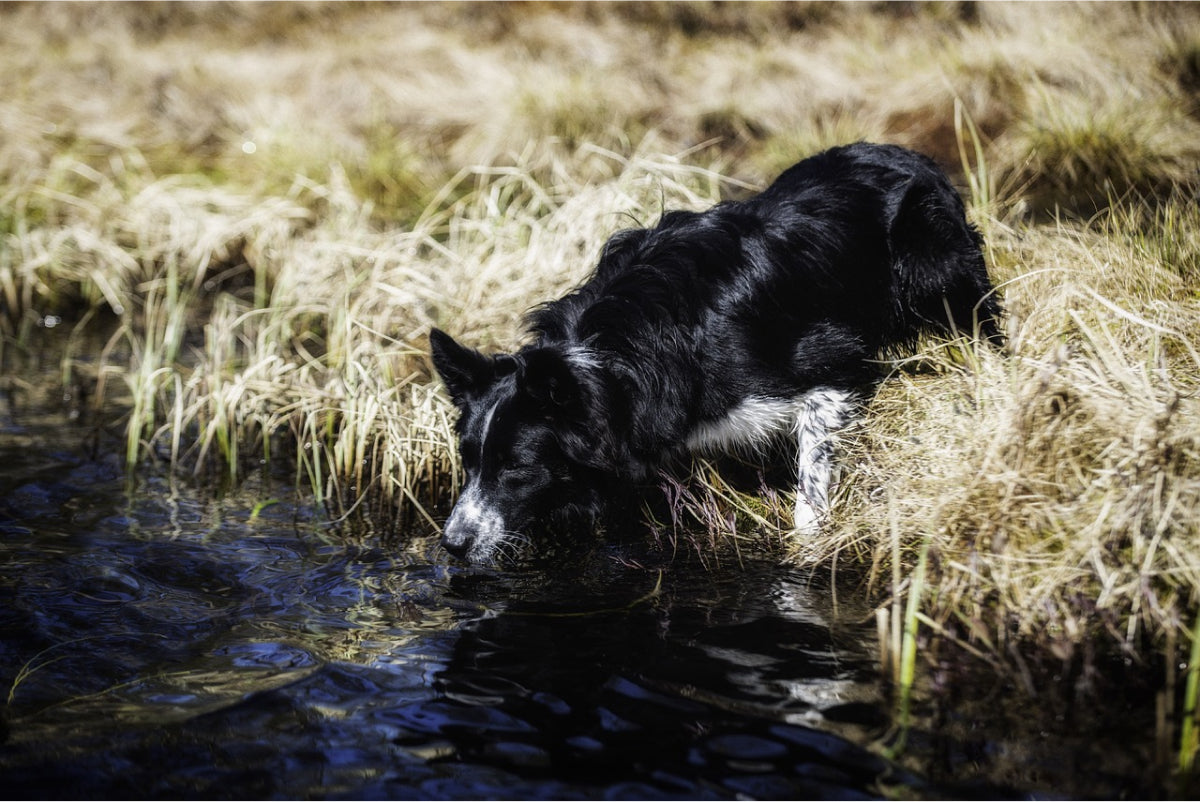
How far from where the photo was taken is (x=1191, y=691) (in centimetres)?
274

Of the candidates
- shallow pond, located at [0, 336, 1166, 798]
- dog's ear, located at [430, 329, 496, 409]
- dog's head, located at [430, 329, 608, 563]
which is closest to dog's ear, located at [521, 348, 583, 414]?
dog's head, located at [430, 329, 608, 563]

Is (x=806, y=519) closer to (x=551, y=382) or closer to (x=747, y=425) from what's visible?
(x=747, y=425)

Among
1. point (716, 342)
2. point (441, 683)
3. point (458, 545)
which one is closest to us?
point (441, 683)

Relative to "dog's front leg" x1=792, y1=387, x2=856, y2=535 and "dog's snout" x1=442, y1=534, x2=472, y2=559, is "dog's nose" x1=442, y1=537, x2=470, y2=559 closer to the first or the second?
"dog's snout" x1=442, y1=534, x2=472, y2=559

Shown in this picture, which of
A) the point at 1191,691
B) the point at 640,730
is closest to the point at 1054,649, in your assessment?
the point at 1191,691

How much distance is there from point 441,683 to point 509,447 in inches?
42.7

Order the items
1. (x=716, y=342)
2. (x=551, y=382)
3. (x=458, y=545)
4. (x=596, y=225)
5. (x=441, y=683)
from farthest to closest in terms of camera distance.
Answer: (x=596, y=225)
(x=716, y=342)
(x=458, y=545)
(x=551, y=382)
(x=441, y=683)

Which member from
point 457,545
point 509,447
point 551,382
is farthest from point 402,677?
point 551,382

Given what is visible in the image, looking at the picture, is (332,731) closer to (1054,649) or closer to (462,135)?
(1054,649)

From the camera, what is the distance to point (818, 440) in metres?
4.57

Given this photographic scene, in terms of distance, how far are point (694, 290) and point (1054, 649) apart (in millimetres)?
2058

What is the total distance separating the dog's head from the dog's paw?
0.93 m

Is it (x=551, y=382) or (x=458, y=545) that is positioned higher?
(x=551, y=382)

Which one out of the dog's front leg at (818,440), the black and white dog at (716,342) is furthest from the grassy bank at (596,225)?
the black and white dog at (716,342)
